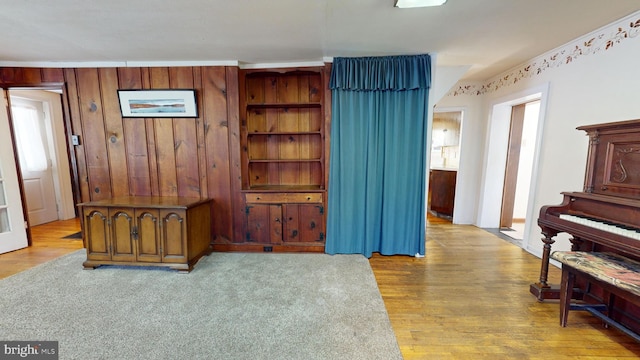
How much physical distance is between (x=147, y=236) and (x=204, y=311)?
1.16 metres

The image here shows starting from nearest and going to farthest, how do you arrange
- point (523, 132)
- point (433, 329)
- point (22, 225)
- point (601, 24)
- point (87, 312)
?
point (433, 329) < point (87, 312) < point (601, 24) < point (22, 225) < point (523, 132)

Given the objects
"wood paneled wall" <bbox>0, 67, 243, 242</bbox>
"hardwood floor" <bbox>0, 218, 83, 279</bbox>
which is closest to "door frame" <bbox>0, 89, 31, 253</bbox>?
"hardwood floor" <bbox>0, 218, 83, 279</bbox>

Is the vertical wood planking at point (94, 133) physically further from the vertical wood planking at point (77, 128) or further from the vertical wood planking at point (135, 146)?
the vertical wood planking at point (135, 146)

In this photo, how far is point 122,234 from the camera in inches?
97.8

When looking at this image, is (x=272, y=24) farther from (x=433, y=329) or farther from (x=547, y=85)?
(x=547, y=85)

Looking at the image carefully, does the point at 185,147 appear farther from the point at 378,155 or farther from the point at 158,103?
the point at 378,155

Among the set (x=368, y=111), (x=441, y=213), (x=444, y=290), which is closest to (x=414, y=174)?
(x=368, y=111)

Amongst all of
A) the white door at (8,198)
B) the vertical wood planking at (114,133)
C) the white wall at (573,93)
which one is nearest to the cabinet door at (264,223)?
the vertical wood planking at (114,133)

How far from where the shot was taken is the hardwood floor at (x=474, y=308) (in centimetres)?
153

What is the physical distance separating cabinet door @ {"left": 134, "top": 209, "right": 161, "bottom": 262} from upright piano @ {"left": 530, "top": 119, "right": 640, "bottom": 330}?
358 cm

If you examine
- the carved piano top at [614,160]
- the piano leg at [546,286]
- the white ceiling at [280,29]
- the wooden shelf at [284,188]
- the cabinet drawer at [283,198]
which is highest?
the white ceiling at [280,29]

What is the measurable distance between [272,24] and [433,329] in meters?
2.69

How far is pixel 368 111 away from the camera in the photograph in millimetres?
2713

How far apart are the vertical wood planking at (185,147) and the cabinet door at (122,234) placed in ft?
2.01
